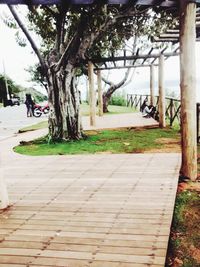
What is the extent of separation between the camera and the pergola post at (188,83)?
572cm

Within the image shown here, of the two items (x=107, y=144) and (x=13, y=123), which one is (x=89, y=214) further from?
(x=13, y=123)

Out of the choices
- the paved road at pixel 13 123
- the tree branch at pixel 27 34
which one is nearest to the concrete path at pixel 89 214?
the tree branch at pixel 27 34

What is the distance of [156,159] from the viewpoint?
293 inches

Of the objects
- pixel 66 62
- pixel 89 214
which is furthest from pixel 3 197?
pixel 66 62

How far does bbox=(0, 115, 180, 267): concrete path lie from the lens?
3127 mm

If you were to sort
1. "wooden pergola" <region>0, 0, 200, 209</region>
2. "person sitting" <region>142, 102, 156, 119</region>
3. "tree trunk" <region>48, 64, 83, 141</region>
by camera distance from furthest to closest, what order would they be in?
"person sitting" <region>142, 102, 156, 119</region> → "tree trunk" <region>48, 64, 83, 141</region> → "wooden pergola" <region>0, 0, 200, 209</region>

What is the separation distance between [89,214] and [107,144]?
600 cm

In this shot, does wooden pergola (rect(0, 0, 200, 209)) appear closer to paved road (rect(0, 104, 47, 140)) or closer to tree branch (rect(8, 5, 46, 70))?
tree branch (rect(8, 5, 46, 70))

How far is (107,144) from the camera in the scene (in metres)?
10.2

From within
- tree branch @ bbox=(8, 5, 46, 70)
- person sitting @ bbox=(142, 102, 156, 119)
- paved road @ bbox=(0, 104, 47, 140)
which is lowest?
paved road @ bbox=(0, 104, 47, 140)

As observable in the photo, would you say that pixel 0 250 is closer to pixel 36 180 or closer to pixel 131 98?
pixel 36 180

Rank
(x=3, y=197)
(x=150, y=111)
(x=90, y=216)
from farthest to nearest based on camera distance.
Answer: (x=150, y=111), (x=3, y=197), (x=90, y=216)

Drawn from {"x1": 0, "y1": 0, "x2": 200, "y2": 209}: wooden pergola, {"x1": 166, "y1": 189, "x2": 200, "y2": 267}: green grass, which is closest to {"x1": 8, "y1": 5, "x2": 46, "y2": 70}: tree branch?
{"x1": 0, "y1": 0, "x2": 200, "y2": 209}: wooden pergola

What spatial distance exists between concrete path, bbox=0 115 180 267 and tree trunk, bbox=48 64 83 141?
12.0 feet
